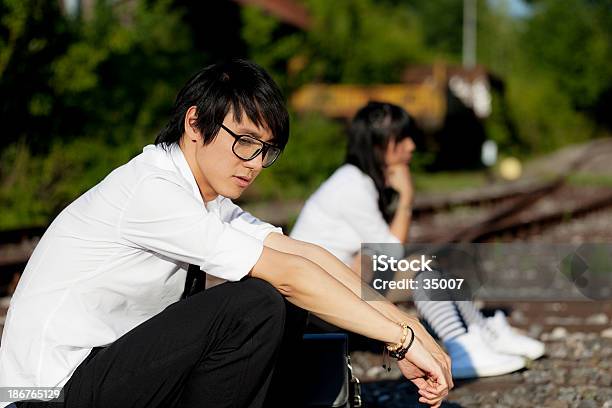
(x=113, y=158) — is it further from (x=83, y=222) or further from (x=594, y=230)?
Result: (x=83, y=222)

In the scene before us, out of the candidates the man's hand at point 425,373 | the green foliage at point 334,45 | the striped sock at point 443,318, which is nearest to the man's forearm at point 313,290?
the man's hand at point 425,373

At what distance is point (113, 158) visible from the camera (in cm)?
1240

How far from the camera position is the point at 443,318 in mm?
4016

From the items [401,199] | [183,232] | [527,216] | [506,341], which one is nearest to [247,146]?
[183,232]

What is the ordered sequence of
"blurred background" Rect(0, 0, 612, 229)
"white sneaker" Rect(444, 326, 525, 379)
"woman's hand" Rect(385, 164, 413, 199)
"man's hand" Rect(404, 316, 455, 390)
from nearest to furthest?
"man's hand" Rect(404, 316, 455, 390), "white sneaker" Rect(444, 326, 525, 379), "woman's hand" Rect(385, 164, 413, 199), "blurred background" Rect(0, 0, 612, 229)

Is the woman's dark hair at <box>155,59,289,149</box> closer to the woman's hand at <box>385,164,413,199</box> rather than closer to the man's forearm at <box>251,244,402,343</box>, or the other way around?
the man's forearm at <box>251,244,402,343</box>

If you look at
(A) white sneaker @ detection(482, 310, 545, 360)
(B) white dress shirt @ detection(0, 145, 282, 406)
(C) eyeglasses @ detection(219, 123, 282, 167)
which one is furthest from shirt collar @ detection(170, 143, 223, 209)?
(A) white sneaker @ detection(482, 310, 545, 360)

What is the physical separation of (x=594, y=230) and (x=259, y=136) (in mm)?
10100

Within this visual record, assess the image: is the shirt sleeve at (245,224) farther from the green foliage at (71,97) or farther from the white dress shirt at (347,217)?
the green foliage at (71,97)

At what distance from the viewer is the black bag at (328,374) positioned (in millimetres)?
2805

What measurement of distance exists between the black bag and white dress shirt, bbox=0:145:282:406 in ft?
1.90

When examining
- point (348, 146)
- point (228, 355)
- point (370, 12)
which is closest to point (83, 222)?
point (228, 355)

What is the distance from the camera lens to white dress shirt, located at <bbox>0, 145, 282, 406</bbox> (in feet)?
7.84

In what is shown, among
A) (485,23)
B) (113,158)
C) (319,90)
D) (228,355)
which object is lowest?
(228,355)
